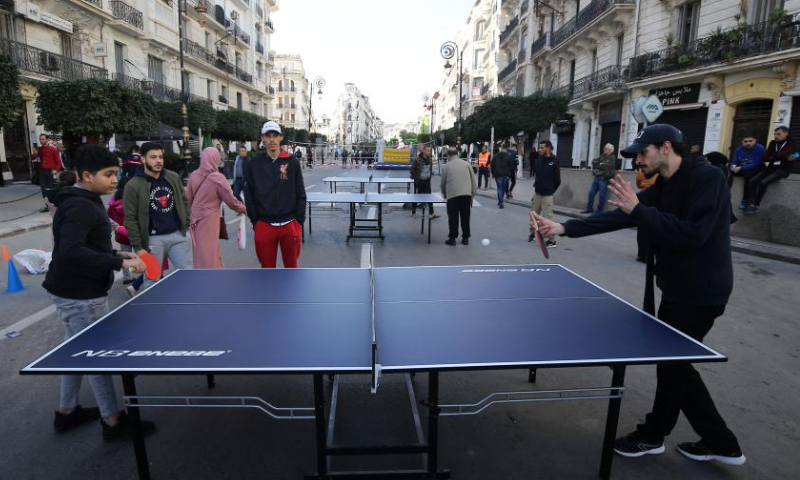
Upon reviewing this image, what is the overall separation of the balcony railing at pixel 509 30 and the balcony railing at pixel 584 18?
34.8 ft

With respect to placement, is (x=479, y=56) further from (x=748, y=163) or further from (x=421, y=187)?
(x=748, y=163)

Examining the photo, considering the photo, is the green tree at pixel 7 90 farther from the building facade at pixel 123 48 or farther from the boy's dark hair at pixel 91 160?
the boy's dark hair at pixel 91 160

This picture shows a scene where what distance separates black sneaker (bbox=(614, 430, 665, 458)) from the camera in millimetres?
2973

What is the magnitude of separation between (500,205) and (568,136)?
18.9 metres

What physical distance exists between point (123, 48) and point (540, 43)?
89.8ft

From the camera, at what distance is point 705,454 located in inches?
114

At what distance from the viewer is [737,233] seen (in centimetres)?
1045

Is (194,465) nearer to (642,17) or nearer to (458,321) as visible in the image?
(458,321)

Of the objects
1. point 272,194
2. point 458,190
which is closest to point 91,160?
point 272,194

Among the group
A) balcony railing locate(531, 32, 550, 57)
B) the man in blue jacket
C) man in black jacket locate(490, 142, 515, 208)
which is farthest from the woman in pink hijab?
balcony railing locate(531, 32, 550, 57)

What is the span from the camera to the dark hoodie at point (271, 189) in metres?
5.07

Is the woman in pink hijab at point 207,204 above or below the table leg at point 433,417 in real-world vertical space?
above

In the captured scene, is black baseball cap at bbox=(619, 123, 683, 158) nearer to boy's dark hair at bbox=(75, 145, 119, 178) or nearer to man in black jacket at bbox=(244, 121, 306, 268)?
boy's dark hair at bbox=(75, 145, 119, 178)

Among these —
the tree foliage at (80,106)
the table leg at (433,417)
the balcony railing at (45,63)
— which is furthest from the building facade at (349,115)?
the table leg at (433,417)
